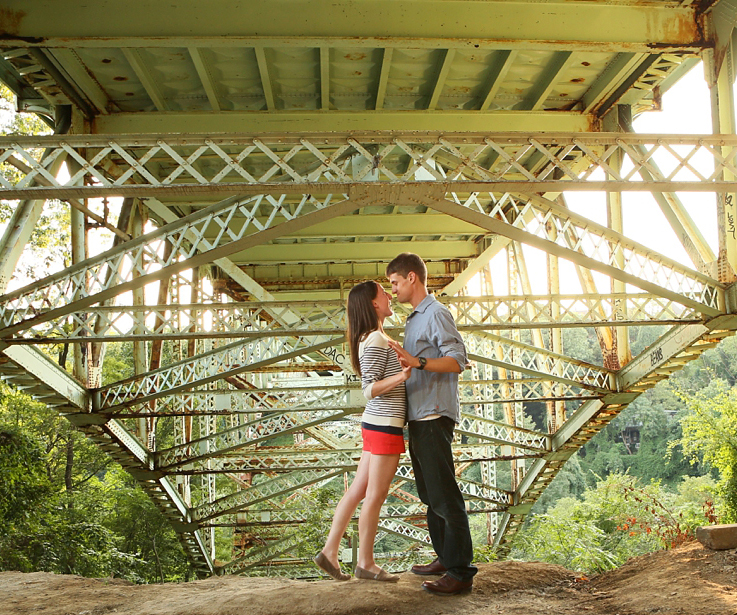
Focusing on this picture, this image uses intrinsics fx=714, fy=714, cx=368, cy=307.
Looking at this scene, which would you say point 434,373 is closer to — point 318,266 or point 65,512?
point 65,512

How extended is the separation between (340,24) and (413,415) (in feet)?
20.3

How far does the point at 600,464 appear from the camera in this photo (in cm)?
6431

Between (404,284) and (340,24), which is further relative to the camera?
(340,24)

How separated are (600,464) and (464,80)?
59.3m

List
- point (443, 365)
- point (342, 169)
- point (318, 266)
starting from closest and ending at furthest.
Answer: point (443, 365) → point (342, 169) → point (318, 266)

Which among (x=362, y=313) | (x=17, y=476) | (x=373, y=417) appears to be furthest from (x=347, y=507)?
(x=17, y=476)

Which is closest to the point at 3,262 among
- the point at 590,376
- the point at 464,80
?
the point at 464,80

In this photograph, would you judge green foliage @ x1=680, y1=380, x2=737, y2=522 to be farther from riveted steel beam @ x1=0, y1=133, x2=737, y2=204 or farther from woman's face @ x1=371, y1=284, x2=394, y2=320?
woman's face @ x1=371, y1=284, x2=394, y2=320

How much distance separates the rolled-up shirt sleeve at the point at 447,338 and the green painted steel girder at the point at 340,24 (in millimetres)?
5707

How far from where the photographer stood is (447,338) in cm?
459

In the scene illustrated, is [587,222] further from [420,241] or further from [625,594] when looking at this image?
[420,241]

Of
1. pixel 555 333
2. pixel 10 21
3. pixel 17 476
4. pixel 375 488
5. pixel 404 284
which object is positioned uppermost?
pixel 10 21

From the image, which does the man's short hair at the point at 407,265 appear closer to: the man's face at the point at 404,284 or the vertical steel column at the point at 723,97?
the man's face at the point at 404,284

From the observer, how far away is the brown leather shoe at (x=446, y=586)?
14.7ft
